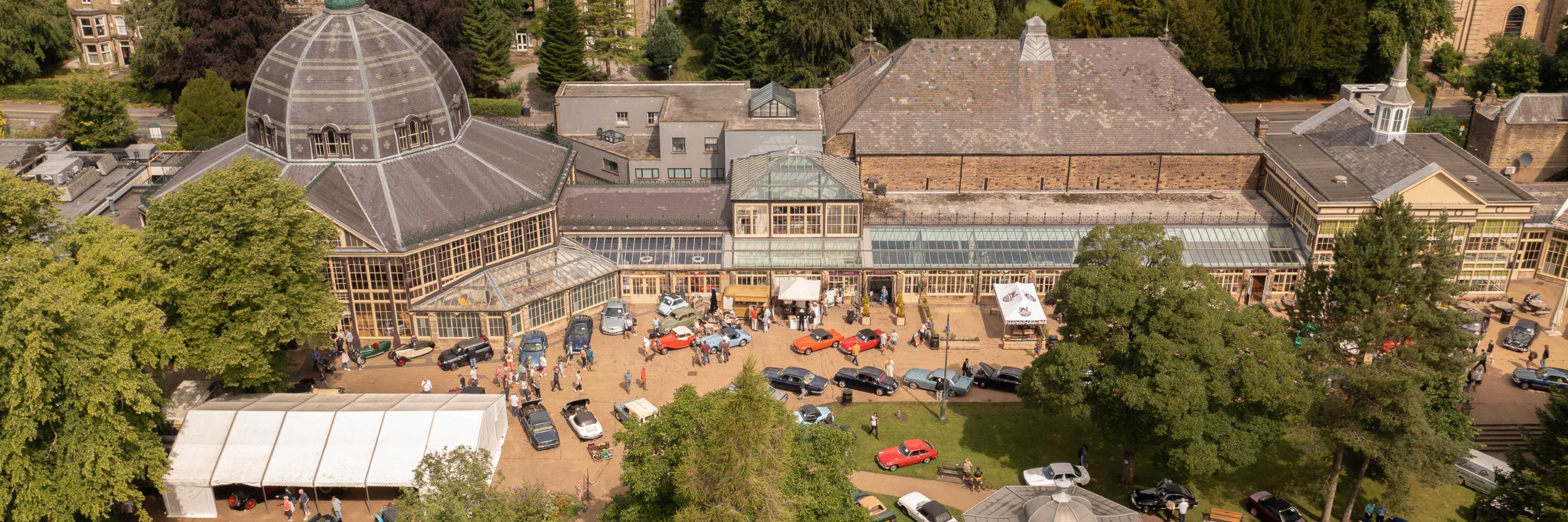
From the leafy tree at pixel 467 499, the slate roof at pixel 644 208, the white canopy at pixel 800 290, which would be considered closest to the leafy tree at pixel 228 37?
the slate roof at pixel 644 208

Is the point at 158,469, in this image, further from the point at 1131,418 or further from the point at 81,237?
the point at 1131,418

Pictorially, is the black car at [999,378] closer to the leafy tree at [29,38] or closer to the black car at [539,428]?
the black car at [539,428]

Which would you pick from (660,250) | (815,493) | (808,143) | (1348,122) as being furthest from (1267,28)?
(815,493)

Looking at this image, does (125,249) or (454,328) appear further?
(454,328)

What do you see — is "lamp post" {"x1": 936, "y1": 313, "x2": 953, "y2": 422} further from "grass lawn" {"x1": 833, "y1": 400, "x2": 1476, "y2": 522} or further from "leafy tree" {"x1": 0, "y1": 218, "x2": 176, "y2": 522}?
"leafy tree" {"x1": 0, "y1": 218, "x2": 176, "y2": 522}

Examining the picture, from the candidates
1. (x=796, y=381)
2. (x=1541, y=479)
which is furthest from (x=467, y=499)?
(x=1541, y=479)

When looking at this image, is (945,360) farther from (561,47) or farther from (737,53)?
(561,47)
